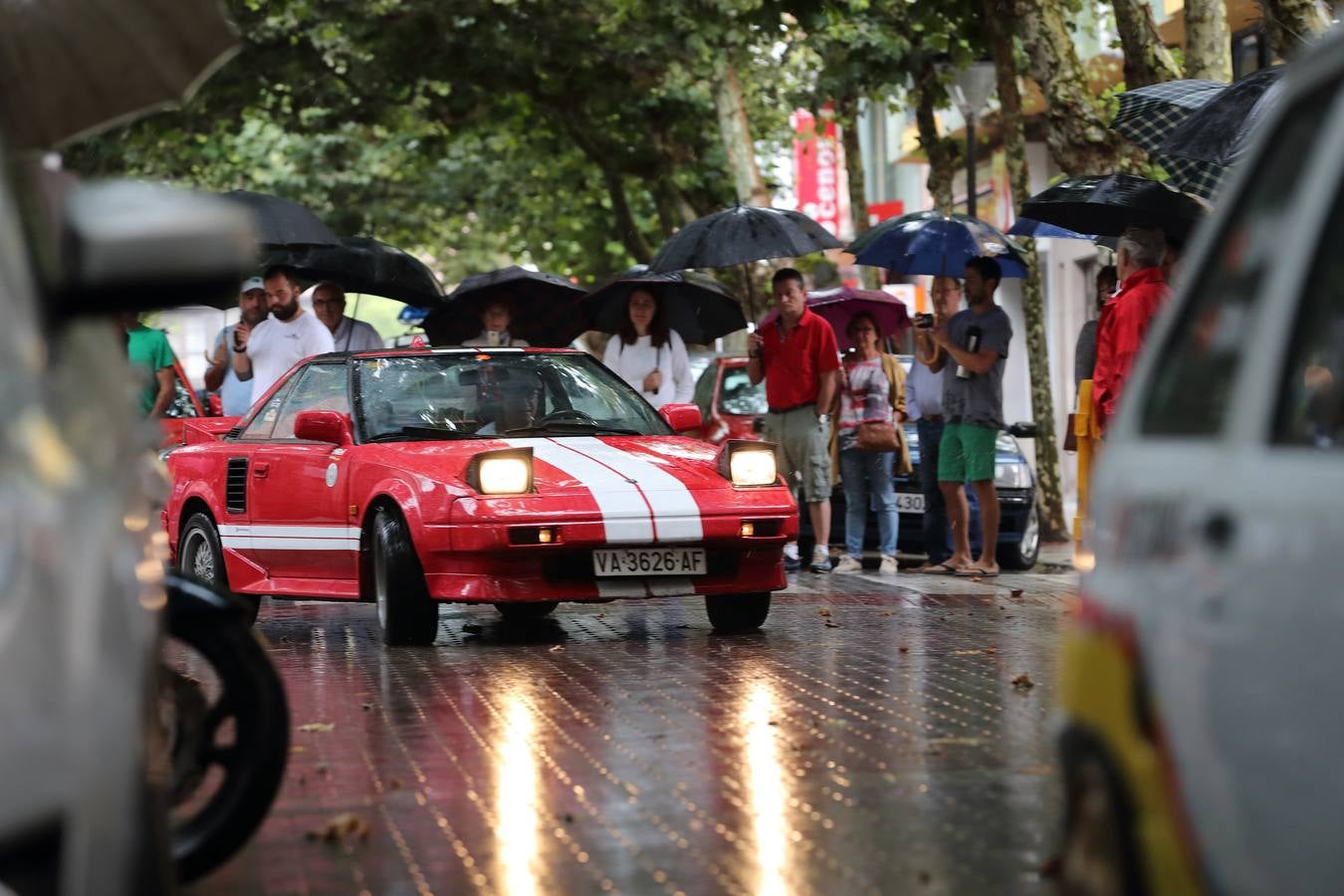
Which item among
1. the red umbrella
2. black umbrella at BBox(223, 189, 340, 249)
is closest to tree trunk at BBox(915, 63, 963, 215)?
the red umbrella

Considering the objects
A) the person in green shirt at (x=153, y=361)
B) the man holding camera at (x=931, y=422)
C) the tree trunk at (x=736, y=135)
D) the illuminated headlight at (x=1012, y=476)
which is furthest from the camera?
the tree trunk at (x=736, y=135)

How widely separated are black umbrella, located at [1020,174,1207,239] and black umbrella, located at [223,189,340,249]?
4852 millimetres

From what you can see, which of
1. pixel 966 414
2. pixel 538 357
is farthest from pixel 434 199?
pixel 538 357

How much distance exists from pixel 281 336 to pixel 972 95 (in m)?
10.2

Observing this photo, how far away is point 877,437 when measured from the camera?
53.9 feet

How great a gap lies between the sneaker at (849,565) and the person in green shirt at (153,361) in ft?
15.9

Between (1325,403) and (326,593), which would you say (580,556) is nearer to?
(326,593)

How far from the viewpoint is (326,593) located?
11.9m

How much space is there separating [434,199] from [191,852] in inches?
1439

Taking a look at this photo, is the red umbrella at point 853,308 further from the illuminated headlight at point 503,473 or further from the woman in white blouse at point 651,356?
the illuminated headlight at point 503,473

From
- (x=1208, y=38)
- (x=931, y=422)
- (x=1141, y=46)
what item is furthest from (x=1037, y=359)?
(x=1208, y=38)

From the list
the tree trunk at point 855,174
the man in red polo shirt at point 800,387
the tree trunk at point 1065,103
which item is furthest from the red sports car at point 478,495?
the tree trunk at point 855,174

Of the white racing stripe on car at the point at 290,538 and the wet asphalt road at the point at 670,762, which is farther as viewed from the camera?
the white racing stripe on car at the point at 290,538

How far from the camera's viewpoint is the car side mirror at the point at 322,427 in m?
11.8
